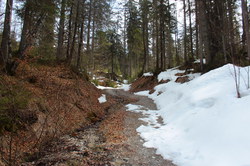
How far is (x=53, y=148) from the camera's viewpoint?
367 centimetres

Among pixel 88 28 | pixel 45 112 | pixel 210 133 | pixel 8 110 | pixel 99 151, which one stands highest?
pixel 88 28

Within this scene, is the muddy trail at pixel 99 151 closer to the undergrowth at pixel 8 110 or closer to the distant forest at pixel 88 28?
the undergrowth at pixel 8 110

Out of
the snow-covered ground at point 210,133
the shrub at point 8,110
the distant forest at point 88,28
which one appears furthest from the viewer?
the distant forest at point 88,28

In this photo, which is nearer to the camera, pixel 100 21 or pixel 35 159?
pixel 35 159

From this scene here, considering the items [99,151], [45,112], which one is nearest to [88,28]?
[45,112]

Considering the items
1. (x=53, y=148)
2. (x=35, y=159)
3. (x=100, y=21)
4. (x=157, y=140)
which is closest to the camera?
(x=35, y=159)

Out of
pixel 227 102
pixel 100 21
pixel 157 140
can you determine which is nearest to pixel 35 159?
pixel 157 140

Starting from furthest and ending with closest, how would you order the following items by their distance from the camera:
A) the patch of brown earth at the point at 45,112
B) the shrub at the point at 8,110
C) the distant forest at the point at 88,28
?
the distant forest at the point at 88,28, the patch of brown earth at the point at 45,112, the shrub at the point at 8,110

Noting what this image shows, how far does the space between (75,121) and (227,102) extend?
5.13m

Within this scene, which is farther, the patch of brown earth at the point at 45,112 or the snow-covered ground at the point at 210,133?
the patch of brown earth at the point at 45,112

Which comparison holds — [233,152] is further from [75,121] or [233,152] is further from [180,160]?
[75,121]

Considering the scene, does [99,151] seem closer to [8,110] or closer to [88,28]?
[8,110]

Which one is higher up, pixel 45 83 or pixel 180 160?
pixel 45 83

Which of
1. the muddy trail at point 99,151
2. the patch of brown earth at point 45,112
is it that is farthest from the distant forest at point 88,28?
the muddy trail at point 99,151
